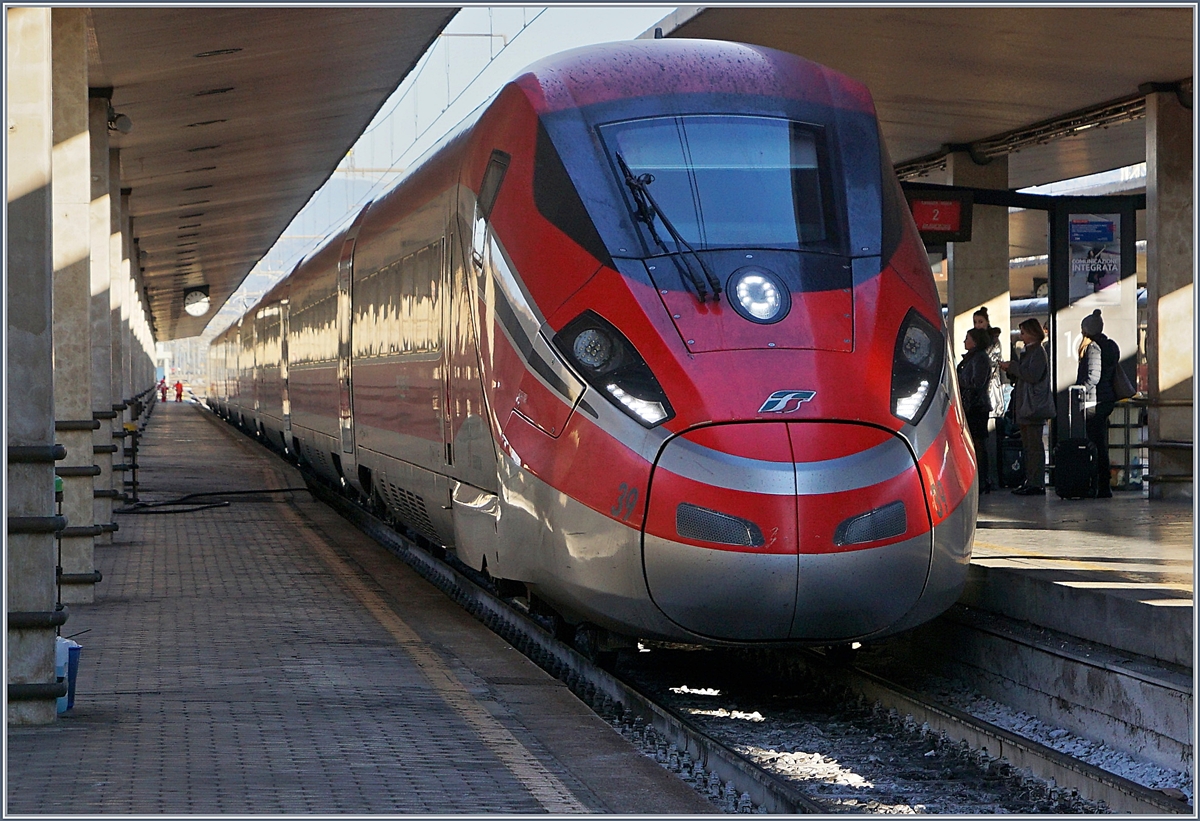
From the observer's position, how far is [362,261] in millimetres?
13781

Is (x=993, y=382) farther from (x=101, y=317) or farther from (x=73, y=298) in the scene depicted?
(x=73, y=298)

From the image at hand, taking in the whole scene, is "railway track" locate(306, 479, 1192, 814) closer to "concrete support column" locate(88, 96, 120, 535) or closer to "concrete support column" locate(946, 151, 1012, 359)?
"concrete support column" locate(88, 96, 120, 535)

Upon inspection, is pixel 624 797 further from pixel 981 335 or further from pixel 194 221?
pixel 194 221

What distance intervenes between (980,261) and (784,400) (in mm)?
13735

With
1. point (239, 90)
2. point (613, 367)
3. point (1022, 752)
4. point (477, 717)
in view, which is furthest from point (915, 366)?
point (239, 90)

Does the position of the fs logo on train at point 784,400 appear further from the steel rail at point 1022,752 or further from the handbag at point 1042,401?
the handbag at point 1042,401

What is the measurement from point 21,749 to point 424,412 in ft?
15.0

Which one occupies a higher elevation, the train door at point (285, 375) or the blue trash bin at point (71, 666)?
the train door at point (285, 375)

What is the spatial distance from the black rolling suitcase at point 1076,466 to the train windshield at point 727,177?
7.41m

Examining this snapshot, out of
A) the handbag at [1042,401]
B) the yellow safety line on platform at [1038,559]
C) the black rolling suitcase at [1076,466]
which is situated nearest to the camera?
the yellow safety line on platform at [1038,559]

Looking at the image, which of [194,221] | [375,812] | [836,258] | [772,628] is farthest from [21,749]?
[194,221]

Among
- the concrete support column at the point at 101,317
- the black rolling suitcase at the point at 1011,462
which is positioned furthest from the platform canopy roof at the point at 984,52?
the concrete support column at the point at 101,317

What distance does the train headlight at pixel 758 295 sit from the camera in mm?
6801

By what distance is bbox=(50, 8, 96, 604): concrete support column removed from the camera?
1021cm
